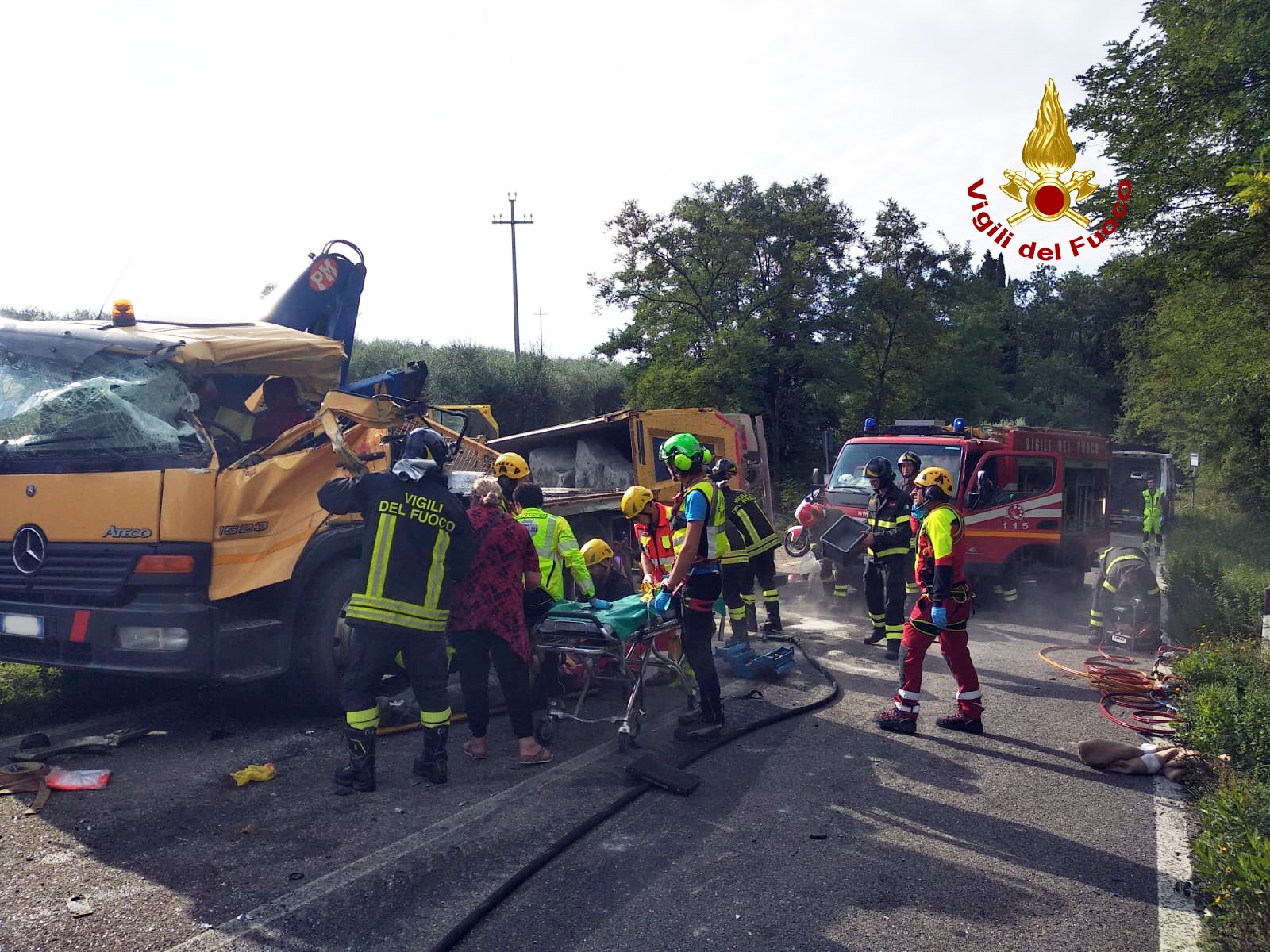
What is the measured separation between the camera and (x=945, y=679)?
801 cm

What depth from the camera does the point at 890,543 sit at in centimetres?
858

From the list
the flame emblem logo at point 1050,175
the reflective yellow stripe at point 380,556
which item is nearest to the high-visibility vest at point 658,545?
the reflective yellow stripe at point 380,556

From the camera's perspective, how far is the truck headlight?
213 inches

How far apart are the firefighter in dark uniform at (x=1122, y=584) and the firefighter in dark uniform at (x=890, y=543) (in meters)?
2.53

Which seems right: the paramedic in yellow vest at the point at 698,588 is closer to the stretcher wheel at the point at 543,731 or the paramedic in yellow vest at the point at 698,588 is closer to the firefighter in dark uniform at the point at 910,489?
the stretcher wheel at the point at 543,731

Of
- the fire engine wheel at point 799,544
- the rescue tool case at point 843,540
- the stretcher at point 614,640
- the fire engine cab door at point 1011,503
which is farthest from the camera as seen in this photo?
the fire engine wheel at point 799,544

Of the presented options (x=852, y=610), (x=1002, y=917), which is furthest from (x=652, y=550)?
(x=852, y=610)

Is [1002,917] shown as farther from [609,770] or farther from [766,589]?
[766,589]

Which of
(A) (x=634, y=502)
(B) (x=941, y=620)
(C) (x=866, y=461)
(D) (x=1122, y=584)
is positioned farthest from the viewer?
(C) (x=866, y=461)

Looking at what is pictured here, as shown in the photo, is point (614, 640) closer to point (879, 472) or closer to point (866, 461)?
point (879, 472)

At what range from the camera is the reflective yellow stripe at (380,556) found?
5035mm

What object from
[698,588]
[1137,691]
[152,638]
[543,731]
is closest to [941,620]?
[698,588]

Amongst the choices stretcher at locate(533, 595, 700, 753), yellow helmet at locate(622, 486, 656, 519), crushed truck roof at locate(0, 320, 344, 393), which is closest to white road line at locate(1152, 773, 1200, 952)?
stretcher at locate(533, 595, 700, 753)

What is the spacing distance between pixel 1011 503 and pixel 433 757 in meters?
8.42
